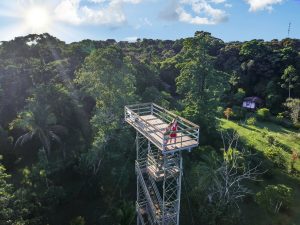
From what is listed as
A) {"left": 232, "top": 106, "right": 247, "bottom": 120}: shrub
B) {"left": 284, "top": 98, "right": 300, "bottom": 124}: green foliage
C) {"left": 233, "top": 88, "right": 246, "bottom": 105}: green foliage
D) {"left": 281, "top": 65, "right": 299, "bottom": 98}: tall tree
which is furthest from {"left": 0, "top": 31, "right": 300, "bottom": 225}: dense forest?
{"left": 233, "top": 88, "right": 246, "bottom": 105}: green foliage

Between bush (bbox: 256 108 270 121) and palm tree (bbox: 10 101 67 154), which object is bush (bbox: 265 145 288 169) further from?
palm tree (bbox: 10 101 67 154)

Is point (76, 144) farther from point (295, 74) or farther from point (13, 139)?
point (295, 74)

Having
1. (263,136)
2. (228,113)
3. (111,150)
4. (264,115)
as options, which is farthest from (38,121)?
(264,115)

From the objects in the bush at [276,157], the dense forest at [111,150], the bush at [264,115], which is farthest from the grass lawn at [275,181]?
the bush at [264,115]

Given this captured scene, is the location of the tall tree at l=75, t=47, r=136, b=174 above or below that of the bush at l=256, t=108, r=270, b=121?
above

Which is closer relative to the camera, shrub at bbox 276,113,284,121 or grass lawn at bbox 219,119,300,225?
grass lawn at bbox 219,119,300,225

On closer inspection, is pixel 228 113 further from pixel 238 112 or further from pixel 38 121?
pixel 38 121
